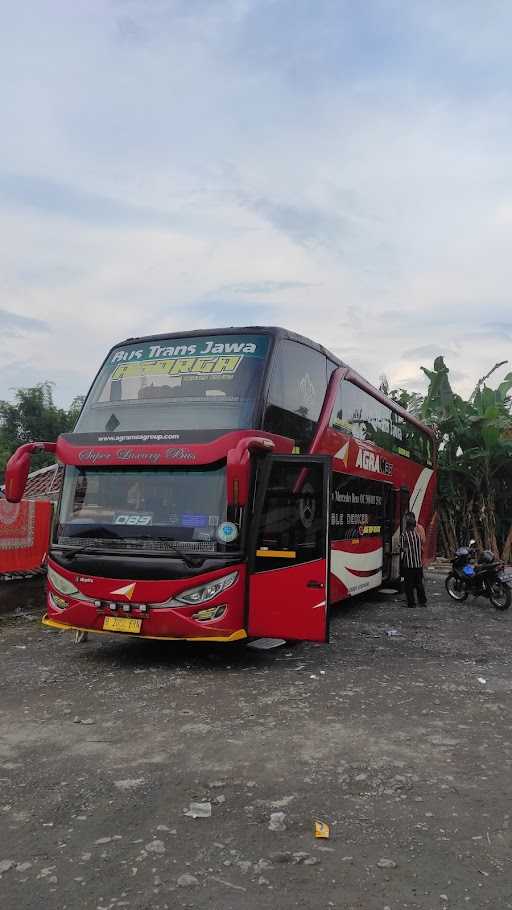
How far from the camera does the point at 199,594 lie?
291 inches

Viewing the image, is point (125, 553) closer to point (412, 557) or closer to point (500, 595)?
point (412, 557)

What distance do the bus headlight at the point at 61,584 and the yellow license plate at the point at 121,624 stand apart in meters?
0.53

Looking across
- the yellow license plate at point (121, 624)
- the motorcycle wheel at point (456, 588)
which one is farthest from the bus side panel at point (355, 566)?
the yellow license plate at point (121, 624)

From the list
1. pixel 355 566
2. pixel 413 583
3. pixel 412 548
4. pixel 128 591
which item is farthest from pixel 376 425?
pixel 128 591

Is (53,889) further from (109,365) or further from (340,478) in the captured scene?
(340,478)

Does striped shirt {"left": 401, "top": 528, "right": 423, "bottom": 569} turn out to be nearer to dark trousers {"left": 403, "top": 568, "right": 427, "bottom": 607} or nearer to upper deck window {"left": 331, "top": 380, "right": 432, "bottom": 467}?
dark trousers {"left": 403, "top": 568, "right": 427, "bottom": 607}

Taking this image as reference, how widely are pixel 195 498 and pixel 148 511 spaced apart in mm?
549

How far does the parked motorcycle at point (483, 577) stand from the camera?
12.5m

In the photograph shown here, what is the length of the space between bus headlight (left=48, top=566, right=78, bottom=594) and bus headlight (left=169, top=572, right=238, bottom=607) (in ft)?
4.01

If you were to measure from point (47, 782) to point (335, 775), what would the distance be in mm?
1884

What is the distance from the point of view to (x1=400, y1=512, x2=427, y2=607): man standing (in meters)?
12.3

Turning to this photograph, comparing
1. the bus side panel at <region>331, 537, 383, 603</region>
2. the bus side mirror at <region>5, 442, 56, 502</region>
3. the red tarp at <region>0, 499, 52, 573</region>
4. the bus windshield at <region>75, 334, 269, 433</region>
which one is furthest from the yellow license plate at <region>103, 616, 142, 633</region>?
the red tarp at <region>0, 499, 52, 573</region>

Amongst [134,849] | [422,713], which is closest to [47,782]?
[134,849]

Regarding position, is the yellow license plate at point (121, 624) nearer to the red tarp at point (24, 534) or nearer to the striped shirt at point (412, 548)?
the red tarp at point (24, 534)
